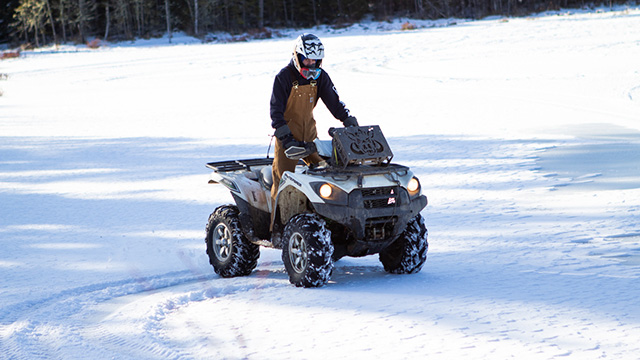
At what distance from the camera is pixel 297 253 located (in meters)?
5.49

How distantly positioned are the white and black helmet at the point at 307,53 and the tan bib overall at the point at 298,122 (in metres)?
0.11

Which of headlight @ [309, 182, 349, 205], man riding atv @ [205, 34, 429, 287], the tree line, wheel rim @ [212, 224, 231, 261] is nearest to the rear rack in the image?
man riding atv @ [205, 34, 429, 287]

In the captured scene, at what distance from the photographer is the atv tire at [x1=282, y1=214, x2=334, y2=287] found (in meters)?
5.25

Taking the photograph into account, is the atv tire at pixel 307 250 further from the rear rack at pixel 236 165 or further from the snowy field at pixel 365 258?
the rear rack at pixel 236 165

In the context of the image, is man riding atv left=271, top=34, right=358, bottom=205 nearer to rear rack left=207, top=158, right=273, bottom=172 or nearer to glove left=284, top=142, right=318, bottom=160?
glove left=284, top=142, right=318, bottom=160

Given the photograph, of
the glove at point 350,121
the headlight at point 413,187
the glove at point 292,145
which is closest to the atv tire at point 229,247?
the glove at point 292,145

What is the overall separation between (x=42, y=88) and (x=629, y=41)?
20.5 meters

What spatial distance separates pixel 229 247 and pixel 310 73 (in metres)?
1.66

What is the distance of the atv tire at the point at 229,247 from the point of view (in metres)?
6.16

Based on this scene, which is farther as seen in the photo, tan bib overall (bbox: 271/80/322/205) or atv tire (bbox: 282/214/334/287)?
tan bib overall (bbox: 271/80/322/205)

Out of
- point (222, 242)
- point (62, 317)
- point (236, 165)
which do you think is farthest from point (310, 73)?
point (62, 317)

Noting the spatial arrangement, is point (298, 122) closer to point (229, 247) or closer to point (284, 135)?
point (284, 135)

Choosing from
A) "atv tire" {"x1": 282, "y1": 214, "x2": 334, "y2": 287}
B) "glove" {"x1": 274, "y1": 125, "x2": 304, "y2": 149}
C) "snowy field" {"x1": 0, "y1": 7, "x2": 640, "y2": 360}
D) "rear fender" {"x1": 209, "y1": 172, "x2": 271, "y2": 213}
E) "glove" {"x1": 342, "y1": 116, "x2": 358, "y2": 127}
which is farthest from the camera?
"rear fender" {"x1": 209, "y1": 172, "x2": 271, "y2": 213}

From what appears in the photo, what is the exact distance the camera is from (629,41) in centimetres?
2528
